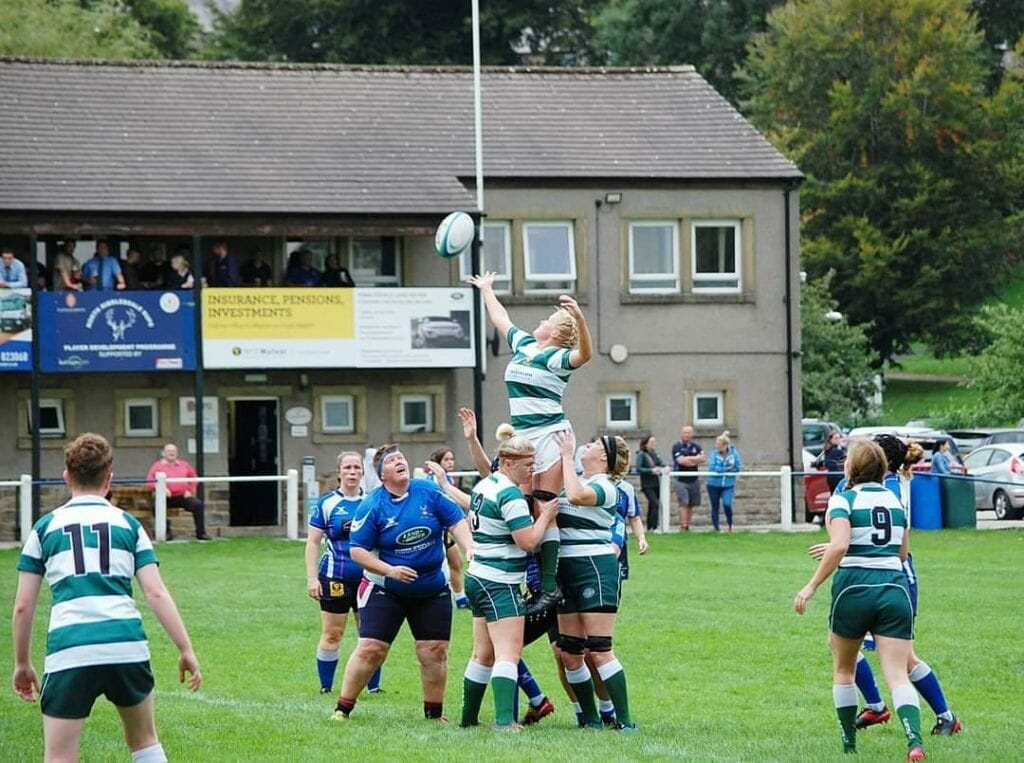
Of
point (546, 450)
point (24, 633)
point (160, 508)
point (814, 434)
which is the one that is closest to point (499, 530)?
point (546, 450)

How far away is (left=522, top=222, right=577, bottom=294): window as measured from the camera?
3784 cm

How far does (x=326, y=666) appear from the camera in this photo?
49.0ft

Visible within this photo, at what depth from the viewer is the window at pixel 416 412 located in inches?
1467

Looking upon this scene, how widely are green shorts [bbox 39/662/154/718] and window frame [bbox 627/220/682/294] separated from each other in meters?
29.8

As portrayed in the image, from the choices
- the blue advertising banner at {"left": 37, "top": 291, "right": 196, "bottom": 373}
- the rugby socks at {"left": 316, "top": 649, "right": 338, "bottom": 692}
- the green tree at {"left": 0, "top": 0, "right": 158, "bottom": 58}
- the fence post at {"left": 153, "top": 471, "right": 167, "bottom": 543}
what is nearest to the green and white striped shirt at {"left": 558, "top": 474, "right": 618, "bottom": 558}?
Result: the rugby socks at {"left": 316, "top": 649, "right": 338, "bottom": 692}

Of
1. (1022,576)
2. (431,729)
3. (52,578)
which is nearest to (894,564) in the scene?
(431,729)

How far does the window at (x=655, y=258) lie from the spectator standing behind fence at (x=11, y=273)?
11.6 metres

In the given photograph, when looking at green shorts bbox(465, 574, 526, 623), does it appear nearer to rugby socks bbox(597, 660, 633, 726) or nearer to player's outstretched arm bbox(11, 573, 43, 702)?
rugby socks bbox(597, 660, 633, 726)

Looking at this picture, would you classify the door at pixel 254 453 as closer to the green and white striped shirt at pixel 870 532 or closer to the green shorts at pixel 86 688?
the green and white striped shirt at pixel 870 532

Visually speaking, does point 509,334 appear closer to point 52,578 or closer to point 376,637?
point 376,637

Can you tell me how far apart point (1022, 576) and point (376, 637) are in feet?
47.5

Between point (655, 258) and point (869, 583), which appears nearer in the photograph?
point (869, 583)

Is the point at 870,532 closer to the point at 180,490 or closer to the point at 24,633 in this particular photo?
the point at 24,633

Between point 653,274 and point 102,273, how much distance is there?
1067cm
